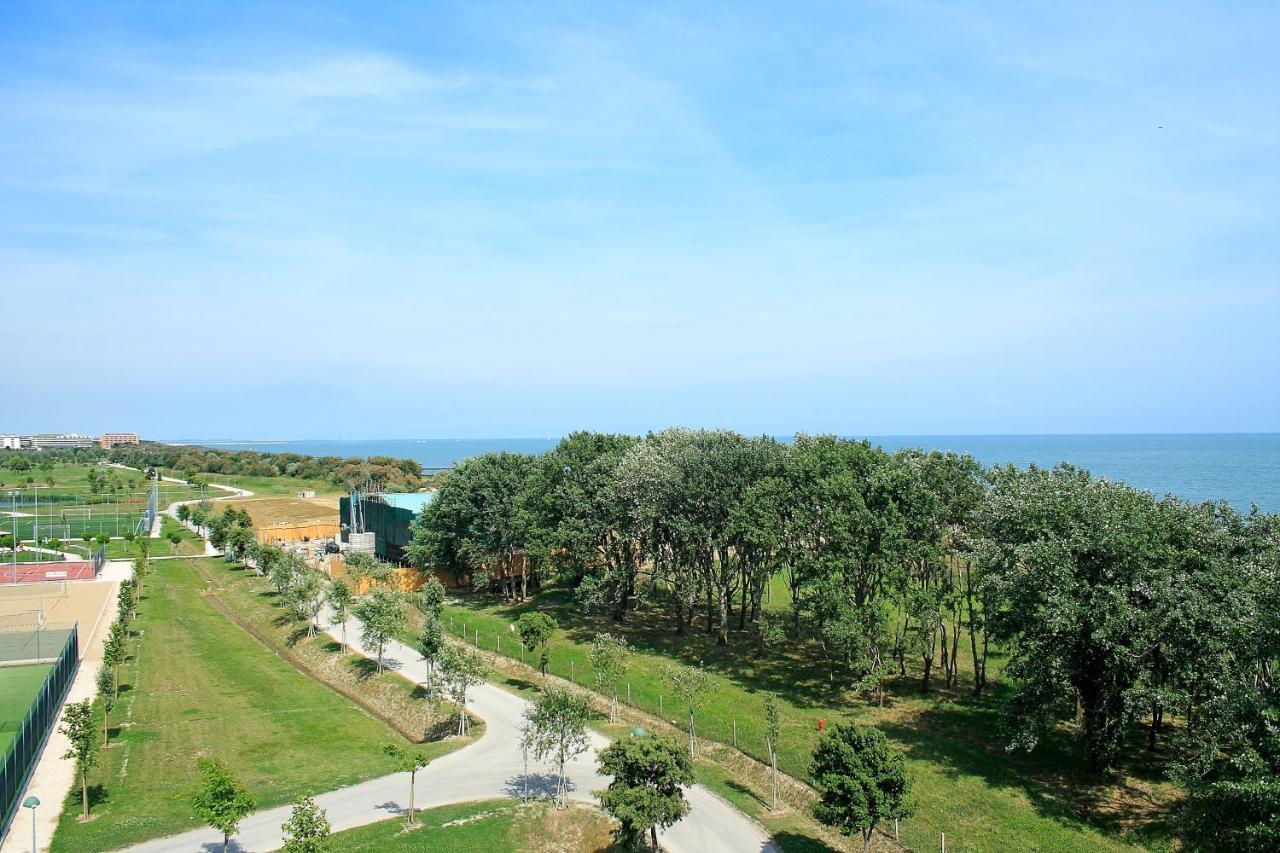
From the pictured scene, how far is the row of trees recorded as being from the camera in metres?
25.5

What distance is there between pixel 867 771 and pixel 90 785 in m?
30.2

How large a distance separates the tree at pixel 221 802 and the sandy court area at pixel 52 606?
3620 cm

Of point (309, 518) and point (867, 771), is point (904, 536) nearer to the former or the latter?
point (867, 771)

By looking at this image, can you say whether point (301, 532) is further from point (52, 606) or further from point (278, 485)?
point (278, 485)

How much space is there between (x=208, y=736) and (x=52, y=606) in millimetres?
41048

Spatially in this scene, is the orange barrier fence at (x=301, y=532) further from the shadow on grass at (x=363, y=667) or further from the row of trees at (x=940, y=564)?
the shadow on grass at (x=363, y=667)

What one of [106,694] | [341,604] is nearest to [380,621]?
[341,604]

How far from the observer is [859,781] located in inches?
921

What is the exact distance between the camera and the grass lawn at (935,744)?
26.1 metres

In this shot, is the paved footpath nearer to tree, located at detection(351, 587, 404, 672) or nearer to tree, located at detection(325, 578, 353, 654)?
tree, located at detection(351, 587, 404, 672)

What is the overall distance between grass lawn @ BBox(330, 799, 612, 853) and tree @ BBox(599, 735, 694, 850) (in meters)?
3.09

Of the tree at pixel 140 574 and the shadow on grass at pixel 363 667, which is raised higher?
the tree at pixel 140 574

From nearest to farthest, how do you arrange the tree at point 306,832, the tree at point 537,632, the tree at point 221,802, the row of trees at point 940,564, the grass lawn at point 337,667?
the tree at point 306,832
the tree at point 221,802
the row of trees at point 940,564
the grass lawn at point 337,667
the tree at point 537,632

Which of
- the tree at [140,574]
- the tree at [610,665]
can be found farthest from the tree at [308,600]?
the tree at [610,665]
